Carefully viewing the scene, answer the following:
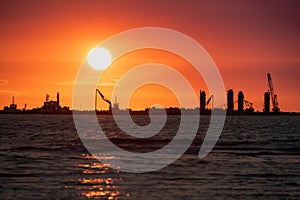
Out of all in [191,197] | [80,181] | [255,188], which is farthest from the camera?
[80,181]

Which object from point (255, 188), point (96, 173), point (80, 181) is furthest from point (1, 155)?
point (255, 188)

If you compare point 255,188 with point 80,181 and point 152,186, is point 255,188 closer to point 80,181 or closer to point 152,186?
point 152,186

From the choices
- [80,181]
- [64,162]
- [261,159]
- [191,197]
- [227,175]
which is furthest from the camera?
[261,159]

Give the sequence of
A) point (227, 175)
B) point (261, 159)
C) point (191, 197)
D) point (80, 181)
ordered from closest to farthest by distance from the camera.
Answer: point (191, 197) < point (80, 181) < point (227, 175) < point (261, 159)

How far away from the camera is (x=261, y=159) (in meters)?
65.5

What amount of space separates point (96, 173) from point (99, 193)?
1103 cm

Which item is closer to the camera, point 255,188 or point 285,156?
point 255,188

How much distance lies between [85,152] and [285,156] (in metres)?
24.1

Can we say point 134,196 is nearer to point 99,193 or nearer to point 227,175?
point 99,193

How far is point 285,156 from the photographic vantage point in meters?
70.0

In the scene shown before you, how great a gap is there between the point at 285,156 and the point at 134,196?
117ft

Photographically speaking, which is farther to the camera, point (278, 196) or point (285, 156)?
point (285, 156)

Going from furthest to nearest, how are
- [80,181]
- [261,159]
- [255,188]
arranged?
[261,159] → [80,181] → [255,188]

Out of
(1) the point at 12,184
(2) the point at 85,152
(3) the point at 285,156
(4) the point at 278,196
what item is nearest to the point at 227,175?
(4) the point at 278,196
